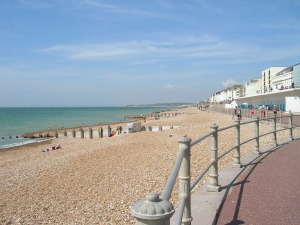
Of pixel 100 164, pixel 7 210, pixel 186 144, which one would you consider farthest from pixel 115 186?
pixel 186 144

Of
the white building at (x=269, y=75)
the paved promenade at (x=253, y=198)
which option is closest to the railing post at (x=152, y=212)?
the paved promenade at (x=253, y=198)

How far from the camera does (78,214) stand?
712 centimetres

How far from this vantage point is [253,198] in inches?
192

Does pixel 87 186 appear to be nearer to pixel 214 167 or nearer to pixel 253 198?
pixel 214 167

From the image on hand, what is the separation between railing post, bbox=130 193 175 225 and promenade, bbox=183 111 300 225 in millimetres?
2319

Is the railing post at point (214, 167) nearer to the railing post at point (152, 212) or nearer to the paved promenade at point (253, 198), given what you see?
the paved promenade at point (253, 198)

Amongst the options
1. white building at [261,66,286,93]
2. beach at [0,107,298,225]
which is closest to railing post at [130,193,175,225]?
beach at [0,107,298,225]

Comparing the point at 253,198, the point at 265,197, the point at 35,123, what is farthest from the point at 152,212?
the point at 35,123

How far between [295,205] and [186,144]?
249 centimetres

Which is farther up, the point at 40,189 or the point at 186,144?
the point at 186,144

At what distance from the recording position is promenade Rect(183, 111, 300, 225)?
4.07 meters

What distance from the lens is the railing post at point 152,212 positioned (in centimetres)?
170

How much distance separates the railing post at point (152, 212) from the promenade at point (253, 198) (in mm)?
2319

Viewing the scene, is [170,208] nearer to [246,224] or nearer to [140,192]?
[246,224]
